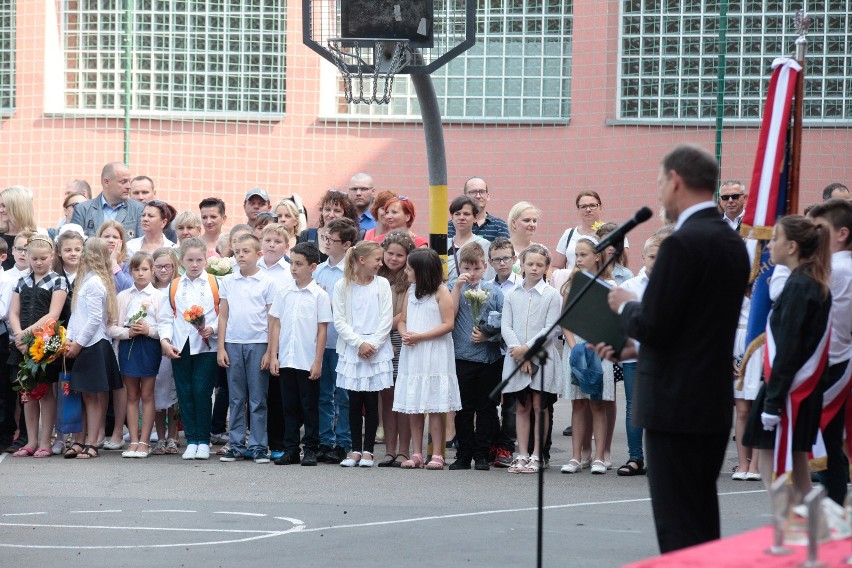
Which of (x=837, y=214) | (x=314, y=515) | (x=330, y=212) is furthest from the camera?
(x=330, y=212)

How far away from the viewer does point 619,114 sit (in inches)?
701

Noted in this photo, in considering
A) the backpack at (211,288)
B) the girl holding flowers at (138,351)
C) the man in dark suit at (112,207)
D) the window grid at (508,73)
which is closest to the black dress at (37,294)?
the girl holding flowers at (138,351)

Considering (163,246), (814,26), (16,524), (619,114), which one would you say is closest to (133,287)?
(163,246)

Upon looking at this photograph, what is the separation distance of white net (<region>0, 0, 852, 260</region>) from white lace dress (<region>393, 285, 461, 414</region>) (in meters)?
6.59

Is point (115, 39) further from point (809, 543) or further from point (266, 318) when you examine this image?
point (809, 543)

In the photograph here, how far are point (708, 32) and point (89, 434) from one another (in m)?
9.58

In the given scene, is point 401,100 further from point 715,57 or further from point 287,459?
point 287,459

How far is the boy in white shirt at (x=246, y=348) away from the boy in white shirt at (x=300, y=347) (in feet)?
0.52

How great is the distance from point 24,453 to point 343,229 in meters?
3.34

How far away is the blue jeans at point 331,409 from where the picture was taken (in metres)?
11.1

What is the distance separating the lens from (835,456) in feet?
25.6

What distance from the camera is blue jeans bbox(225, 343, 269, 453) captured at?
1112cm

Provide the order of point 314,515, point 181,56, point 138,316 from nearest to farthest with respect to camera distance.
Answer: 1. point 314,515
2. point 138,316
3. point 181,56

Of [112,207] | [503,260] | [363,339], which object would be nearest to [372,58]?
[503,260]
